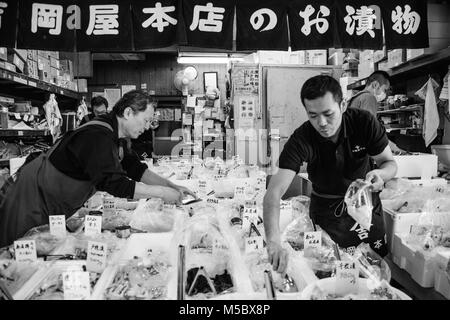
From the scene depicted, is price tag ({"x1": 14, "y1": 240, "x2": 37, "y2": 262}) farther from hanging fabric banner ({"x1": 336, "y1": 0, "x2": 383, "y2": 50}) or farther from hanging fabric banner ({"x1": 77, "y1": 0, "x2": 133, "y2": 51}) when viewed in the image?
hanging fabric banner ({"x1": 336, "y1": 0, "x2": 383, "y2": 50})

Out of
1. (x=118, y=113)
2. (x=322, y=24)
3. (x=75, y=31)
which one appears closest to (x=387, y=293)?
(x=118, y=113)

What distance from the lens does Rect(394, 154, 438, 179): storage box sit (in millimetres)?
4219

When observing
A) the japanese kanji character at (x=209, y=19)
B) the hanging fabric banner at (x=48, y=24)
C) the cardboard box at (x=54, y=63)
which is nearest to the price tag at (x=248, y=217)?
the japanese kanji character at (x=209, y=19)

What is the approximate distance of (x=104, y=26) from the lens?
4059 millimetres

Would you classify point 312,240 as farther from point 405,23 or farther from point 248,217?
point 405,23

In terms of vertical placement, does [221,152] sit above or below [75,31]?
below

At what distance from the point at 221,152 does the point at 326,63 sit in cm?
320

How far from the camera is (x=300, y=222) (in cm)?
248

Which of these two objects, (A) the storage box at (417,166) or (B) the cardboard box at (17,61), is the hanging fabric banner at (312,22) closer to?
(A) the storage box at (417,166)

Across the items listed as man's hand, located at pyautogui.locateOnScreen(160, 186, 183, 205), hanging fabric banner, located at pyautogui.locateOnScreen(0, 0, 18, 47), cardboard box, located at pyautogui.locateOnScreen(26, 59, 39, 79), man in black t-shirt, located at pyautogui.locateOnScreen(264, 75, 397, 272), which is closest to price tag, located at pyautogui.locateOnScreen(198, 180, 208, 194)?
man's hand, located at pyautogui.locateOnScreen(160, 186, 183, 205)

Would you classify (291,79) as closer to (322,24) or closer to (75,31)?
(322,24)

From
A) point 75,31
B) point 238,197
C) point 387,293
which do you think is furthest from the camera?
point 75,31

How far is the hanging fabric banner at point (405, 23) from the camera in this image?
413 cm

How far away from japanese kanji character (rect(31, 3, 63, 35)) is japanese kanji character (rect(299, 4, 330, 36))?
9.21 ft
